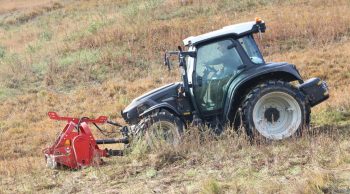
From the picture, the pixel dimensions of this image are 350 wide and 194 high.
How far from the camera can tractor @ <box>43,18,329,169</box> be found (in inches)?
313

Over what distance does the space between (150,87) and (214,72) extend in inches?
256

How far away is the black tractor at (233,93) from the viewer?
8148 mm

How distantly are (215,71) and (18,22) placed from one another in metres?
26.3

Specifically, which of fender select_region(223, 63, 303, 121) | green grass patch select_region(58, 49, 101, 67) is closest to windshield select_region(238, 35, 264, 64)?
fender select_region(223, 63, 303, 121)

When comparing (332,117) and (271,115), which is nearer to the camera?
(271,115)

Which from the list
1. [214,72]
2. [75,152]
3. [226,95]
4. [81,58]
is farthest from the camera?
[81,58]

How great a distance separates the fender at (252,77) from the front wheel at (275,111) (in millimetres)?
201

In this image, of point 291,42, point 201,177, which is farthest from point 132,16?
point 201,177

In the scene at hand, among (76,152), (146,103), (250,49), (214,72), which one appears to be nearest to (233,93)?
(214,72)

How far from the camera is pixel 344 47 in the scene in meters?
16.0

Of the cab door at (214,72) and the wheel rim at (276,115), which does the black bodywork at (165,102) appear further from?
the wheel rim at (276,115)

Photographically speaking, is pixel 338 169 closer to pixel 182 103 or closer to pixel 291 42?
pixel 182 103

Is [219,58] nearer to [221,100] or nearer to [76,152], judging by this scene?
[221,100]

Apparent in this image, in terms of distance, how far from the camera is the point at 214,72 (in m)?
8.62
